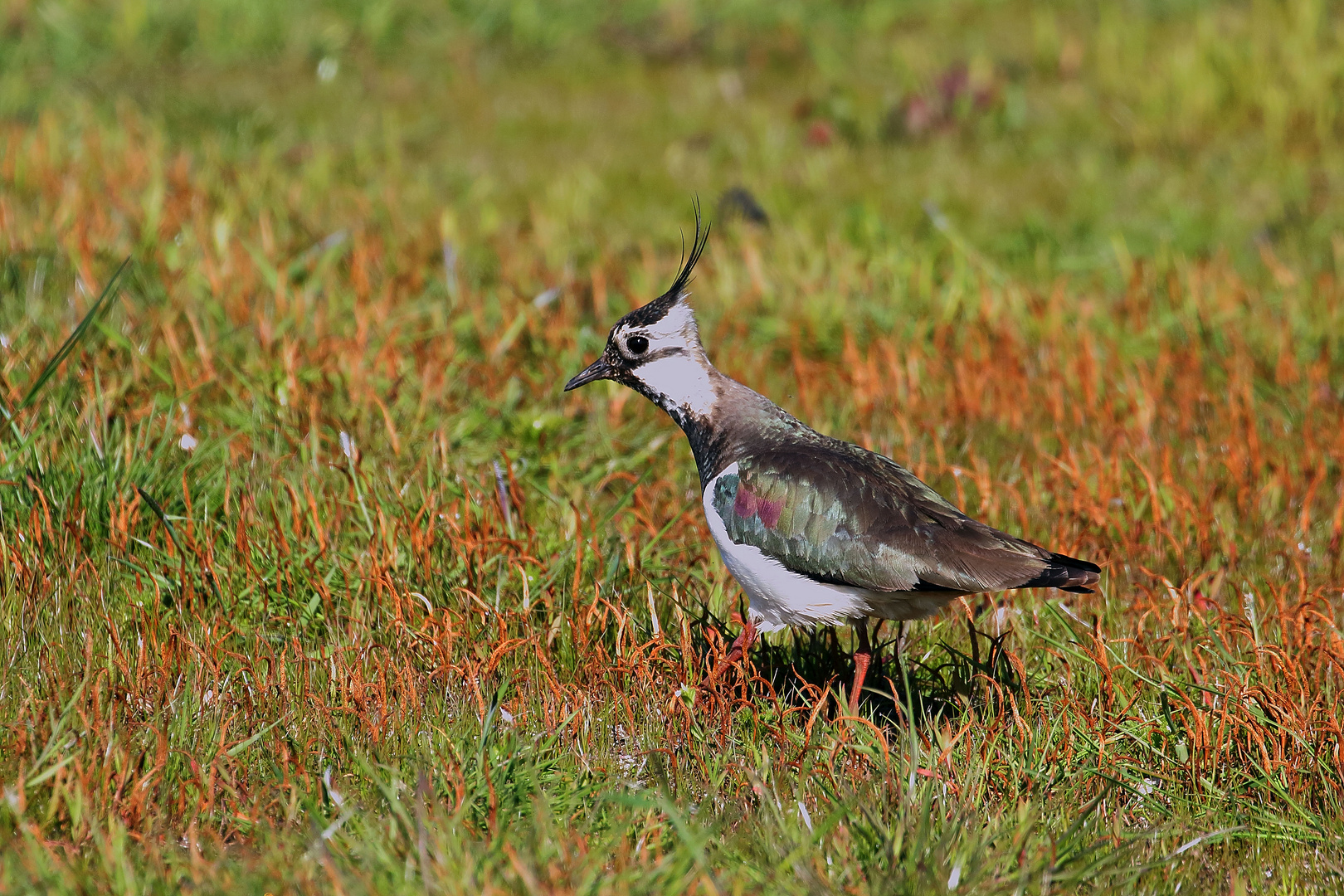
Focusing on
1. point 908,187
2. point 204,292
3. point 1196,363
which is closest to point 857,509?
point 1196,363

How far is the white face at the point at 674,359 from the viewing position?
413 cm

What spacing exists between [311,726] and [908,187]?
601cm

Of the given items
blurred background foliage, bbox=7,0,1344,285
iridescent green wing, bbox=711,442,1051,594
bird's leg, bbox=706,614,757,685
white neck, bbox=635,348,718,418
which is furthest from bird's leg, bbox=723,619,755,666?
blurred background foliage, bbox=7,0,1344,285

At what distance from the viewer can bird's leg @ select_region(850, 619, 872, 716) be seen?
3.62 meters

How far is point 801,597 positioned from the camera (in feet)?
11.8

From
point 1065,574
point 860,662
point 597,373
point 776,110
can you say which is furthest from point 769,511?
point 776,110

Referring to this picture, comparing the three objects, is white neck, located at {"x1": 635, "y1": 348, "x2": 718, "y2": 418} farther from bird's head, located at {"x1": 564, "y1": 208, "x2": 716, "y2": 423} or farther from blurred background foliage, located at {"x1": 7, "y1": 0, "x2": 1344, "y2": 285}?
blurred background foliage, located at {"x1": 7, "y1": 0, "x2": 1344, "y2": 285}

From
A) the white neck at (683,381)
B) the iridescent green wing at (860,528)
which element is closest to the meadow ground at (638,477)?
the iridescent green wing at (860,528)

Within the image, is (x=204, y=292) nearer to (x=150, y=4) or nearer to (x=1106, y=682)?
(x=1106, y=682)

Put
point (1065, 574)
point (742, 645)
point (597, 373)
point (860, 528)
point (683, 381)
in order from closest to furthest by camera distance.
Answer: point (1065, 574) → point (860, 528) → point (742, 645) → point (683, 381) → point (597, 373)

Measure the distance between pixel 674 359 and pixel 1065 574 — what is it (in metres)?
1.40

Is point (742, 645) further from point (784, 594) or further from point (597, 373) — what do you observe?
point (597, 373)

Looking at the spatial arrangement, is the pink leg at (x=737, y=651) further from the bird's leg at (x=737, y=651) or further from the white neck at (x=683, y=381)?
the white neck at (x=683, y=381)

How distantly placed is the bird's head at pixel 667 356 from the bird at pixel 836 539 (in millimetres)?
149
